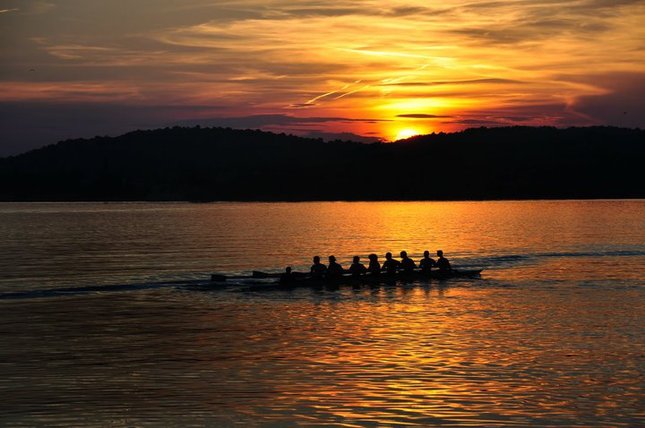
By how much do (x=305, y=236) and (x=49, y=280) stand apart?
57.1 metres

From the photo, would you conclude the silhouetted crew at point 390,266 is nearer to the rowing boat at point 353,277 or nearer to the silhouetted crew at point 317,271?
the rowing boat at point 353,277

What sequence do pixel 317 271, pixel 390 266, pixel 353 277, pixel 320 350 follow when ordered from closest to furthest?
pixel 320 350 → pixel 317 271 → pixel 353 277 → pixel 390 266

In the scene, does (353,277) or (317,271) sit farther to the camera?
(353,277)

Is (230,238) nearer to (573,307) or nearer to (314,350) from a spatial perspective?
(573,307)

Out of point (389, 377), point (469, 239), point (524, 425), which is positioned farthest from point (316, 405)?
point (469, 239)

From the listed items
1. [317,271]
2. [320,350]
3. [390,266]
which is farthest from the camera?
[390,266]

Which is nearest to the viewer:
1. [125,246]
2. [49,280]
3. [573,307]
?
[573,307]

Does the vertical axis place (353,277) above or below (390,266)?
below

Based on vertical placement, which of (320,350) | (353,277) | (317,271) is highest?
(317,271)

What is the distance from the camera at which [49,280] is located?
49.5 m

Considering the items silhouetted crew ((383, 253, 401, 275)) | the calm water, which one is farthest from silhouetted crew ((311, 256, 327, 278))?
silhouetted crew ((383, 253, 401, 275))

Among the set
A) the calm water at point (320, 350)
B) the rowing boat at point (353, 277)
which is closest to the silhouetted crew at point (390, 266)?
the rowing boat at point (353, 277)

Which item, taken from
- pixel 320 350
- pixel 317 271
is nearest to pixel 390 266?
pixel 317 271

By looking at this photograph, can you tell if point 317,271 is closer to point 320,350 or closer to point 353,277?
point 353,277
